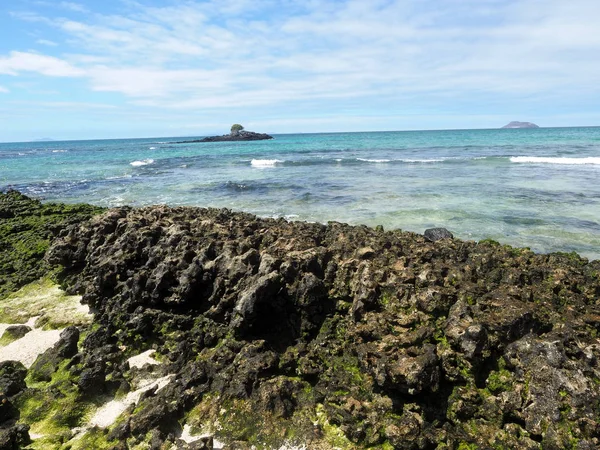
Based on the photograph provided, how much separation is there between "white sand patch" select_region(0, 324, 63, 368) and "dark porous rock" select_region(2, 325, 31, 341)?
0.39ft

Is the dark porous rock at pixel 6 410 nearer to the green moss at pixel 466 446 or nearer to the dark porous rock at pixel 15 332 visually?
the dark porous rock at pixel 15 332

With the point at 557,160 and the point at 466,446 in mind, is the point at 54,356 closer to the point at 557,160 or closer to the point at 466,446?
the point at 466,446

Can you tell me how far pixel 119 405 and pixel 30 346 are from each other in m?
4.20

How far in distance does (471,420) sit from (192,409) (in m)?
4.93

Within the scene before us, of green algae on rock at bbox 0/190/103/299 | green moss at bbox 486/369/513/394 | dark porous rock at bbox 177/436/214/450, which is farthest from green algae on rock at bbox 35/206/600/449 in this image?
green algae on rock at bbox 0/190/103/299

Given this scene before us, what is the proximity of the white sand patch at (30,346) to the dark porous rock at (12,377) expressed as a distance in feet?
1.41

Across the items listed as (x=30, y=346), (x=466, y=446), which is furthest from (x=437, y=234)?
(x=30, y=346)

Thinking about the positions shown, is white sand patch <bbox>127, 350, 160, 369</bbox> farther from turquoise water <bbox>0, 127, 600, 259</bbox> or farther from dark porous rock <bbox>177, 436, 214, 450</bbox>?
turquoise water <bbox>0, 127, 600, 259</bbox>

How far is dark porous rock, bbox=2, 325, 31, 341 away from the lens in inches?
419

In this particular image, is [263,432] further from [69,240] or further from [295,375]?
[69,240]

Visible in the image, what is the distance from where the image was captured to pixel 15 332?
10.8 metres

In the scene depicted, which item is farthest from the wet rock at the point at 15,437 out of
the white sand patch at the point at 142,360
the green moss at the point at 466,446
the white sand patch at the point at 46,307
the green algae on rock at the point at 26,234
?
the green algae on rock at the point at 26,234

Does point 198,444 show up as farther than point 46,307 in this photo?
No

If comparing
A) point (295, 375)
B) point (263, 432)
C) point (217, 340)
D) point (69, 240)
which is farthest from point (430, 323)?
point (69, 240)
